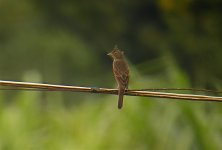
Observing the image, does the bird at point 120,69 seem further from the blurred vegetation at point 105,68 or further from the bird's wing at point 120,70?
the blurred vegetation at point 105,68

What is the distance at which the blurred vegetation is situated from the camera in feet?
24.8

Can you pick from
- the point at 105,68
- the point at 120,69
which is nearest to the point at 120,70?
the point at 120,69

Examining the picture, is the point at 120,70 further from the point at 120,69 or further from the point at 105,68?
the point at 105,68

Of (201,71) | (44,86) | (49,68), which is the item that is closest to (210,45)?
(201,71)

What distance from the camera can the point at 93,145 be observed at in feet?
24.3

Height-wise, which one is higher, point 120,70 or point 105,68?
point 105,68

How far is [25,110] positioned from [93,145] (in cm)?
72

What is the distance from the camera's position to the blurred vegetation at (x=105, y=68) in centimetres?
757

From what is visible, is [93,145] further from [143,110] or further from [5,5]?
[5,5]

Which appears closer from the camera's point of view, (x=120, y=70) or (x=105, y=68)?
(x=120, y=70)

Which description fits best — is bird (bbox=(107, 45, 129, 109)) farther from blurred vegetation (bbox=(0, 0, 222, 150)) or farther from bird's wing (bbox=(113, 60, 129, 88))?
blurred vegetation (bbox=(0, 0, 222, 150))

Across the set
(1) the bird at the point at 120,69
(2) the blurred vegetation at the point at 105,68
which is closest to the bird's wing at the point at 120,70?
(1) the bird at the point at 120,69

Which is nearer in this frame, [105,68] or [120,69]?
[120,69]

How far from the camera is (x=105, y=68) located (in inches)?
613
